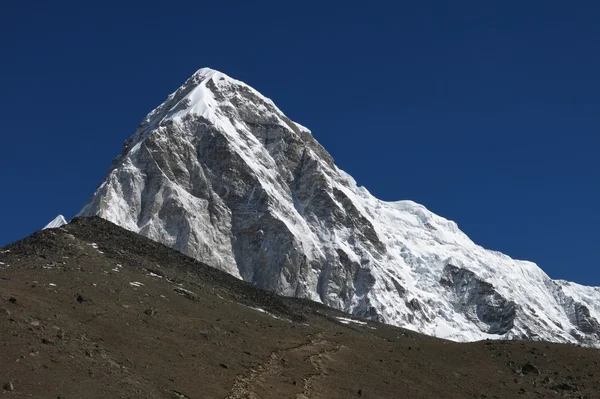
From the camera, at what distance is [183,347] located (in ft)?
149

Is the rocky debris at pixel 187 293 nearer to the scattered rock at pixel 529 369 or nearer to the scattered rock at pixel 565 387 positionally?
the scattered rock at pixel 529 369

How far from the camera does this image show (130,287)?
181ft

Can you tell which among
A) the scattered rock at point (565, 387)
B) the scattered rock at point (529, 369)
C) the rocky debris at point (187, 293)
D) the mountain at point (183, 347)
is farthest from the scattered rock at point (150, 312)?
the scattered rock at point (565, 387)

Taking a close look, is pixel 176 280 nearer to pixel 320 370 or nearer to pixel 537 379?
pixel 320 370

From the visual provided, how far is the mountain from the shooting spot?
38156mm

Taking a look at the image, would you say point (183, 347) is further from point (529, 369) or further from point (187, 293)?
point (529, 369)

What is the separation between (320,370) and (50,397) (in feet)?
65.5

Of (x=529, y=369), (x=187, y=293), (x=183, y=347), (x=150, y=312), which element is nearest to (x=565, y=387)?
(x=529, y=369)

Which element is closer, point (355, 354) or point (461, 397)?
point (461, 397)

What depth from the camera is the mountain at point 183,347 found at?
3816cm

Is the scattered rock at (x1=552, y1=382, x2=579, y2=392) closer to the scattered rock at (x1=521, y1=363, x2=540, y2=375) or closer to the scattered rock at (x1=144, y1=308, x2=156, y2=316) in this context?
the scattered rock at (x1=521, y1=363, x2=540, y2=375)

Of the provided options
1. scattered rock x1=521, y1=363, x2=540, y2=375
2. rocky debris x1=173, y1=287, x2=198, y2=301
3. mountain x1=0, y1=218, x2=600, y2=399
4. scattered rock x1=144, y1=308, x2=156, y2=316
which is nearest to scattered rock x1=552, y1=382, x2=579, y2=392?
mountain x1=0, y1=218, x2=600, y2=399

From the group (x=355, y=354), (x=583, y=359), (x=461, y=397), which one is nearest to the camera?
(x=461, y=397)

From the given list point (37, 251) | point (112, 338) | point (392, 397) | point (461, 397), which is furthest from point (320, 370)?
point (37, 251)
